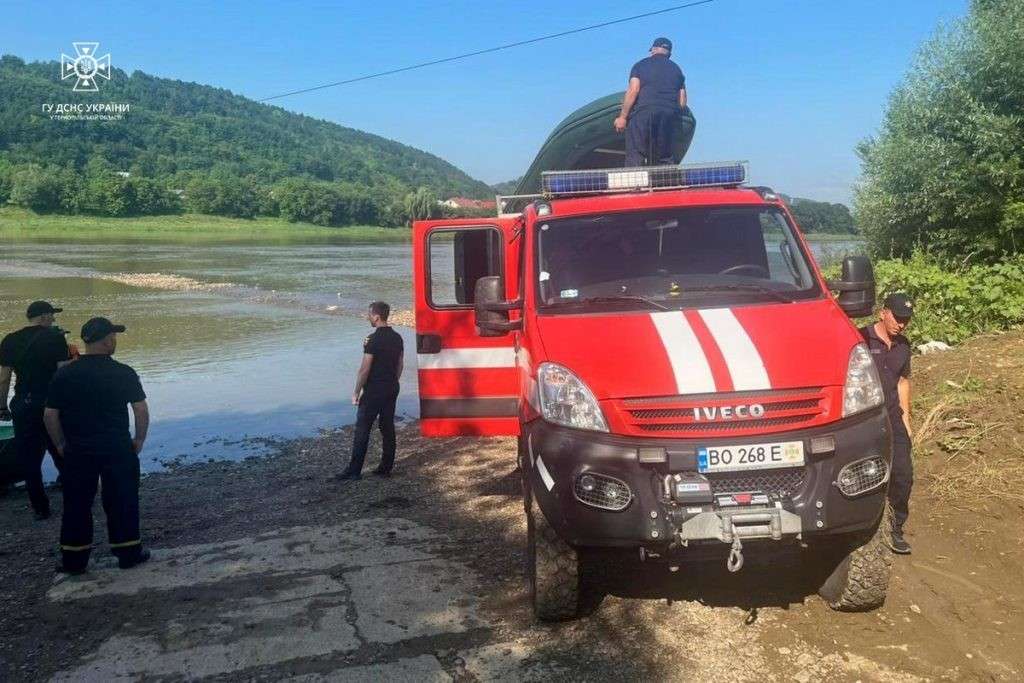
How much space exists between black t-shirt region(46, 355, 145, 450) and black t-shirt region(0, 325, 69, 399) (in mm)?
1769

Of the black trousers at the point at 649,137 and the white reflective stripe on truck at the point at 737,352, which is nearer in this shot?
the white reflective stripe on truck at the point at 737,352

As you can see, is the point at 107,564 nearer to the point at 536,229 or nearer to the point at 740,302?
the point at 536,229

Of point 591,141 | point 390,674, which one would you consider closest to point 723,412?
point 390,674

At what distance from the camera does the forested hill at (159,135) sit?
345ft

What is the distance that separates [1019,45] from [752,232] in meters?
7.76

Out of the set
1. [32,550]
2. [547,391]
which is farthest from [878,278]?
[32,550]

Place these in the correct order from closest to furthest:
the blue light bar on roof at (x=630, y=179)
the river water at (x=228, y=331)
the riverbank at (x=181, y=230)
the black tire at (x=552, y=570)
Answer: the black tire at (x=552, y=570) < the blue light bar on roof at (x=630, y=179) < the river water at (x=228, y=331) < the riverbank at (x=181, y=230)

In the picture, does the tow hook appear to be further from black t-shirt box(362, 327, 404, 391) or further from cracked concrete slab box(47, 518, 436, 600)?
black t-shirt box(362, 327, 404, 391)

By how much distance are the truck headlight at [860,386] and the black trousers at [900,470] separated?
1046 mm

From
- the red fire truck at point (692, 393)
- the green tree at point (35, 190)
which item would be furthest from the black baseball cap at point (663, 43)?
the green tree at point (35, 190)

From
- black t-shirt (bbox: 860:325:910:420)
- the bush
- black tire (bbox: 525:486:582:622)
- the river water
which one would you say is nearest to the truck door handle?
black tire (bbox: 525:486:582:622)

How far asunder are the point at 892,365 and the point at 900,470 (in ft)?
2.04

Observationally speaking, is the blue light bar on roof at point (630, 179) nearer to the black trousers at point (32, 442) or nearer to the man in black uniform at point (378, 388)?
the man in black uniform at point (378, 388)

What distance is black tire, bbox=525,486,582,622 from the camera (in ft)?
14.3
